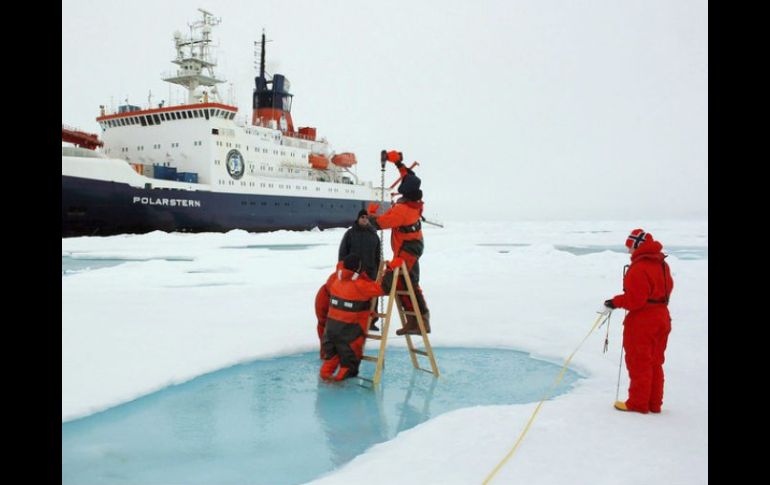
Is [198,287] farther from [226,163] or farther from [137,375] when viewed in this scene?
[226,163]

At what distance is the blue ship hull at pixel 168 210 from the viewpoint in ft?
66.7

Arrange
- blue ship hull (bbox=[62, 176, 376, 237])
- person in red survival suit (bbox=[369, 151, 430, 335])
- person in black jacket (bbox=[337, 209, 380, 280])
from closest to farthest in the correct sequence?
person in red survival suit (bbox=[369, 151, 430, 335]) → person in black jacket (bbox=[337, 209, 380, 280]) → blue ship hull (bbox=[62, 176, 376, 237])

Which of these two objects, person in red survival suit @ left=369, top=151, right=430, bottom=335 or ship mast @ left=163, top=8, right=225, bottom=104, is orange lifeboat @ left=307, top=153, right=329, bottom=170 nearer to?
ship mast @ left=163, top=8, right=225, bottom=104

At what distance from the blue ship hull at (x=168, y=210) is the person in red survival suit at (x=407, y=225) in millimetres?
19652

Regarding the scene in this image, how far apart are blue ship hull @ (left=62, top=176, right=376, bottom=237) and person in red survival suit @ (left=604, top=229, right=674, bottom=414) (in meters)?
21.6

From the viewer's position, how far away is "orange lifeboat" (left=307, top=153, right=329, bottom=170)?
31.6 meters

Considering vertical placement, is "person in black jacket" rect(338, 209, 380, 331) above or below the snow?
above

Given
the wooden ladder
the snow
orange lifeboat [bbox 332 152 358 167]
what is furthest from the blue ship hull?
the wooden ladder

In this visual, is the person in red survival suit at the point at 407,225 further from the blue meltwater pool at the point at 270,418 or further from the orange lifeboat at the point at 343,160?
the orange lifeboat at the point at 343,160

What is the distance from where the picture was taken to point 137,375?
13.3 ft

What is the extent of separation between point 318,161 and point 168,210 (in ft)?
36.9

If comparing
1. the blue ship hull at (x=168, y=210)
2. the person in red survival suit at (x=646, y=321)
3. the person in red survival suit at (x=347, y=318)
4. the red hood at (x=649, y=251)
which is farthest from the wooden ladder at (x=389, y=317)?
the blue ship hull at (x=168, y=210)
